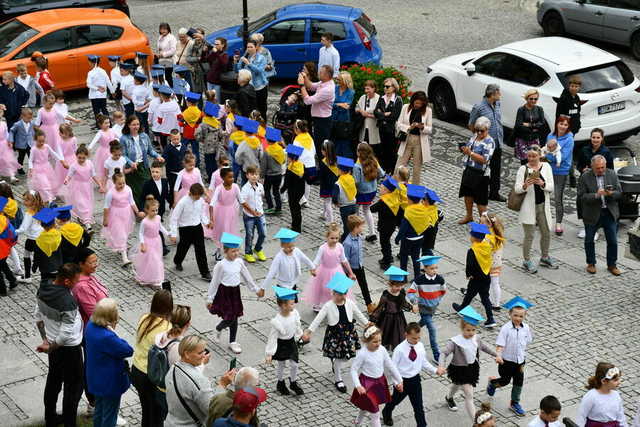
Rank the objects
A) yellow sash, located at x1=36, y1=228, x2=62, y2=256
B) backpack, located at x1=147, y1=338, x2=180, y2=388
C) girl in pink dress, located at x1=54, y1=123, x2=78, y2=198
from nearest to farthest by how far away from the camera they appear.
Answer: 1. backpack, located at x1=147, y1=338, x2=180, y2=388
2. yellow sash, located at x1=36, y1=228, x2=62, y2=256
3. girl in pink dress, located at x1=54, y1=123, x2=78, y2=198

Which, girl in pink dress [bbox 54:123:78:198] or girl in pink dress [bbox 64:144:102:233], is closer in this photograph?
girl in pink dress [bbox 64:144:102:233]

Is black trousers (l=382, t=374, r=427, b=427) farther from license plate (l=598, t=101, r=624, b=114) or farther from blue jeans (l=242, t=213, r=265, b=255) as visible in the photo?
license plate (l=598, t=101, r=624, b=114)

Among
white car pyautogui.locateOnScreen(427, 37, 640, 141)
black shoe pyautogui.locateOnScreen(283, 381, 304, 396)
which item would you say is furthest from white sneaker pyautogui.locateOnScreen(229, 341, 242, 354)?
white car pyautogui.locateOnScreen(427, 37, 640, 141)

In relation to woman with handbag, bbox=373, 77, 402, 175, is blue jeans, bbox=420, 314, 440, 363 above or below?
below

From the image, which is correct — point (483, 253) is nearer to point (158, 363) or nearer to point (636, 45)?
point (158, 363)

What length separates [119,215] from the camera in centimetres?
1409

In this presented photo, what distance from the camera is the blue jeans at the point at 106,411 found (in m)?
9.70

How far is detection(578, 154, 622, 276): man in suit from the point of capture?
1398cm

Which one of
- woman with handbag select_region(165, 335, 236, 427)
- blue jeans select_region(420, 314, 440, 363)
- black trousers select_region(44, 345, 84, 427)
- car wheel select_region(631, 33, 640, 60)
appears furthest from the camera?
car wheel select_region(631, 33, 640, 60)

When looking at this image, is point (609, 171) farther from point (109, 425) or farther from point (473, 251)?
point (109, 425)

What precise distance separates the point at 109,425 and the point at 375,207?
5.54 meters

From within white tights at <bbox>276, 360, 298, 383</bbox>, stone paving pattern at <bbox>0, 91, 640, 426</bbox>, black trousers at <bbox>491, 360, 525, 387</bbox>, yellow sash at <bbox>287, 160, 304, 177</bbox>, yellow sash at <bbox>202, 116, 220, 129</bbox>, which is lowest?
stone paving pattern at <bbox>0, 91, 640, 426</bbox>

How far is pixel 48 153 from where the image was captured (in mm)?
15859

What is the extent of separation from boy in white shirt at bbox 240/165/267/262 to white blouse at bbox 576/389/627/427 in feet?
19.3
